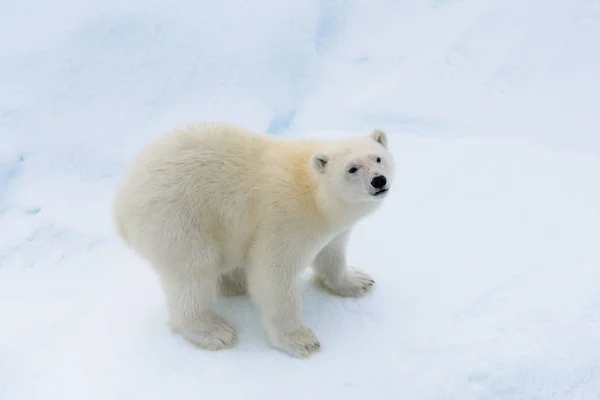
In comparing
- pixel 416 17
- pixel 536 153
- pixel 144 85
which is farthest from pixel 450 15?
pixel 144 85

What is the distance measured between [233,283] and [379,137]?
1.30 metres

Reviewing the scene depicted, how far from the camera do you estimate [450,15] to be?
25.5 ft

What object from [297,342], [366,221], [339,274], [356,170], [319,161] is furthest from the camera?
[366,221]

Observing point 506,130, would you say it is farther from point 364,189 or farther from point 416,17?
point 364,189

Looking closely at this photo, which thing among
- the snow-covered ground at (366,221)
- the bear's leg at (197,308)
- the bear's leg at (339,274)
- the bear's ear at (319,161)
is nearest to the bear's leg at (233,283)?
the snow-covered ground at (366,221)

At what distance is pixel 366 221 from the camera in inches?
176

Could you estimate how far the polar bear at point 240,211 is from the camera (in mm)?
3121

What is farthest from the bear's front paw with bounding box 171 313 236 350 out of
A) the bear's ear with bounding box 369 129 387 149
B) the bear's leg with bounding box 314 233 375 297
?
the bear's ear with bounding box 369 129 387 149

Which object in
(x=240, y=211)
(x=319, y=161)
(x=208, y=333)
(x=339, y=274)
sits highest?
(x=319, y=161)

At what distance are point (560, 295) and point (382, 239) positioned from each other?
4.05 ft

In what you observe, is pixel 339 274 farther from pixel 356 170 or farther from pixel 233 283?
pixel 356 170

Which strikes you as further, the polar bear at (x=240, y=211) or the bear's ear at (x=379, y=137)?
the bear's ear at (x=379, y=137)

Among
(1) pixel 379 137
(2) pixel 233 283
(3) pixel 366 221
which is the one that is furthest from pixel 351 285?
(1) pixel 379 137

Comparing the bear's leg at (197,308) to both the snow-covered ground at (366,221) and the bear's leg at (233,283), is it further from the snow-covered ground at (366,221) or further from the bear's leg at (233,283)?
the bear's leg at (233,283)
